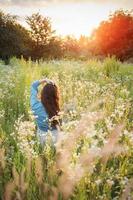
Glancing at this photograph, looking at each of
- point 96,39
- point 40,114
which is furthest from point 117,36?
point 40,114

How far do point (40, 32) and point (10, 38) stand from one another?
382 inches

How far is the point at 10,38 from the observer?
94.6 ft

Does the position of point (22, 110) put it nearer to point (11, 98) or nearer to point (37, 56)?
point (11, 98)

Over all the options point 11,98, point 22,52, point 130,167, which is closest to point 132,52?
point 22,52

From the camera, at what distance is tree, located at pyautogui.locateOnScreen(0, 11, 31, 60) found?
1111 inches

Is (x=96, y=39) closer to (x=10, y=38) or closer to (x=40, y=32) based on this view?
(x=40, y=32)

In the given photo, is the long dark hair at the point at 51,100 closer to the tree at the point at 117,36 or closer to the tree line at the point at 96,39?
the tree line at the point at 96,39

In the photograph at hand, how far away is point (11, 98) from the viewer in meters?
7.43

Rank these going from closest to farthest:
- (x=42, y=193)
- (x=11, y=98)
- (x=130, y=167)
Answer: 1. (x=42, y=193)
2. (x=130, y=167)
3. (x=11, y=98)

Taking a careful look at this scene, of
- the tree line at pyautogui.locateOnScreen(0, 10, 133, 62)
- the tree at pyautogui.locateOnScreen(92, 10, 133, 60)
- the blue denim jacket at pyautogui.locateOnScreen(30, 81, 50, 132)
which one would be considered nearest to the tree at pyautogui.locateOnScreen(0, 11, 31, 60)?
the tree line at pyautogui.locateOnScreen(0, 10, 133, 62)

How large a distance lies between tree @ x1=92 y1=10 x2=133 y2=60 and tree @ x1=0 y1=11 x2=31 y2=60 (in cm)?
1055

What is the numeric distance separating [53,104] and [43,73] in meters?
5.29

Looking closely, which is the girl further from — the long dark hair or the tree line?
the tree line

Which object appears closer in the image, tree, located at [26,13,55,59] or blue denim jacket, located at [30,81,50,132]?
blue denim jacket, located at [30,81,50,132]
